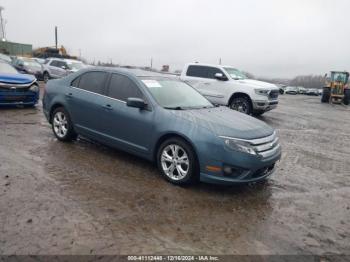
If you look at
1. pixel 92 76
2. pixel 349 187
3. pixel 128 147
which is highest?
pixel 92 76

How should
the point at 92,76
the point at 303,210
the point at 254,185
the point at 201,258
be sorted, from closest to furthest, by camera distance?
the point at 201,258 < the point at 303,210 < the point at 254,185 < the point at 92,76

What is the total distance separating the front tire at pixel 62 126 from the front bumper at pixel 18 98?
3.82m

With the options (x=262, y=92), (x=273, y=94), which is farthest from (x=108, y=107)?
(x=273, y=94)

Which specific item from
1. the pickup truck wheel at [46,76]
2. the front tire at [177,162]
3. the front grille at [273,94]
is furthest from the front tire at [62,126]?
the pickup truck wheel at [46,76]

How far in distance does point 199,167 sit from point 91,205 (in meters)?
1.50

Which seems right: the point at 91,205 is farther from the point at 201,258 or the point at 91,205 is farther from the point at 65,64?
the point at 65,64

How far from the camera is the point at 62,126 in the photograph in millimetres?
6488

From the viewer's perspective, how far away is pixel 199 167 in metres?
4.49

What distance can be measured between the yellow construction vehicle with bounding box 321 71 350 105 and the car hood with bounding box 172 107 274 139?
77.4 ft

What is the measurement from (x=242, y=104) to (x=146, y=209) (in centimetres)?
844

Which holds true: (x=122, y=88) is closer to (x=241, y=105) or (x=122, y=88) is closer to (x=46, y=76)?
(x=241, y=105)

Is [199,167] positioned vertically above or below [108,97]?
below

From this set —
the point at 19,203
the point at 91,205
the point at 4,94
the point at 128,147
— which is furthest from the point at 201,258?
the point at 4,94

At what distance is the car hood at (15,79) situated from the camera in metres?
9.29
